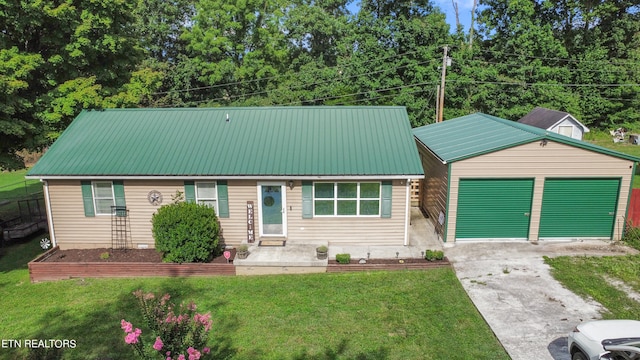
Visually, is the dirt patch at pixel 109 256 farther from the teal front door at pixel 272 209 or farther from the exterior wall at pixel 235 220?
the teal front door at pixel 272 209

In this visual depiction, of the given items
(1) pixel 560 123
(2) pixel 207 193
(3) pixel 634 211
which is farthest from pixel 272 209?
(1) pixel 560 123

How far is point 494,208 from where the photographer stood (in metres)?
13.7

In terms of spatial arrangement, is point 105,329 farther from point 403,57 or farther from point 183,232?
point 403,57

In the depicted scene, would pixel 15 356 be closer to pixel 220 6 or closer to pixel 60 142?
pixel 60 142

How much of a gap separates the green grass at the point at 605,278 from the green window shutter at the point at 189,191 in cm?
1108

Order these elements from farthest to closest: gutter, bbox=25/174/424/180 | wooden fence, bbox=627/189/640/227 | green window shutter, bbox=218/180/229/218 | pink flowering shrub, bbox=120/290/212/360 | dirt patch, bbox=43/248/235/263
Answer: wooden fence, bbox=627/189/640/227 → green window shutter, bbox=218/180/229/218 → dirt patch, bbox=43/248/235/263 → gutter, bbox=25/174/424/180 → pink flowering shrub, bbox=120/290/212/360

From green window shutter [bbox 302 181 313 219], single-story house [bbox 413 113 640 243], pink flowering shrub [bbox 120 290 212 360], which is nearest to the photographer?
pink flowering shrub [bbox 120 290 212 360]

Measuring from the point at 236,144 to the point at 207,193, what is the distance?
6.57ft

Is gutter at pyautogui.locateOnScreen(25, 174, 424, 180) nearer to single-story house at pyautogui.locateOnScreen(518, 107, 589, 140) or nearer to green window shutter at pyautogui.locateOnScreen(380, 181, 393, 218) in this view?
green window shutter at pyautogui.locateOnScreen(380, 181, 393, 218)

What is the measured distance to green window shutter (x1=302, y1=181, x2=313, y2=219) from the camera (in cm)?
1337

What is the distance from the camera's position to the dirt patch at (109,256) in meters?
13.2

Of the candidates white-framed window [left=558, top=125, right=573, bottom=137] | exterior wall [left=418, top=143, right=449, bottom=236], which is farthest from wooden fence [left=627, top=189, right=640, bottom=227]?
white-framed window [left=558, top=125, right=573, bottom=137]

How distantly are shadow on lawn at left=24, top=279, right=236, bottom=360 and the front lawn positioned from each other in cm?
2

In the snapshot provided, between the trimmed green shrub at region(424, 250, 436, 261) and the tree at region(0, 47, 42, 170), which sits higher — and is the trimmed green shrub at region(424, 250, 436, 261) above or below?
below
